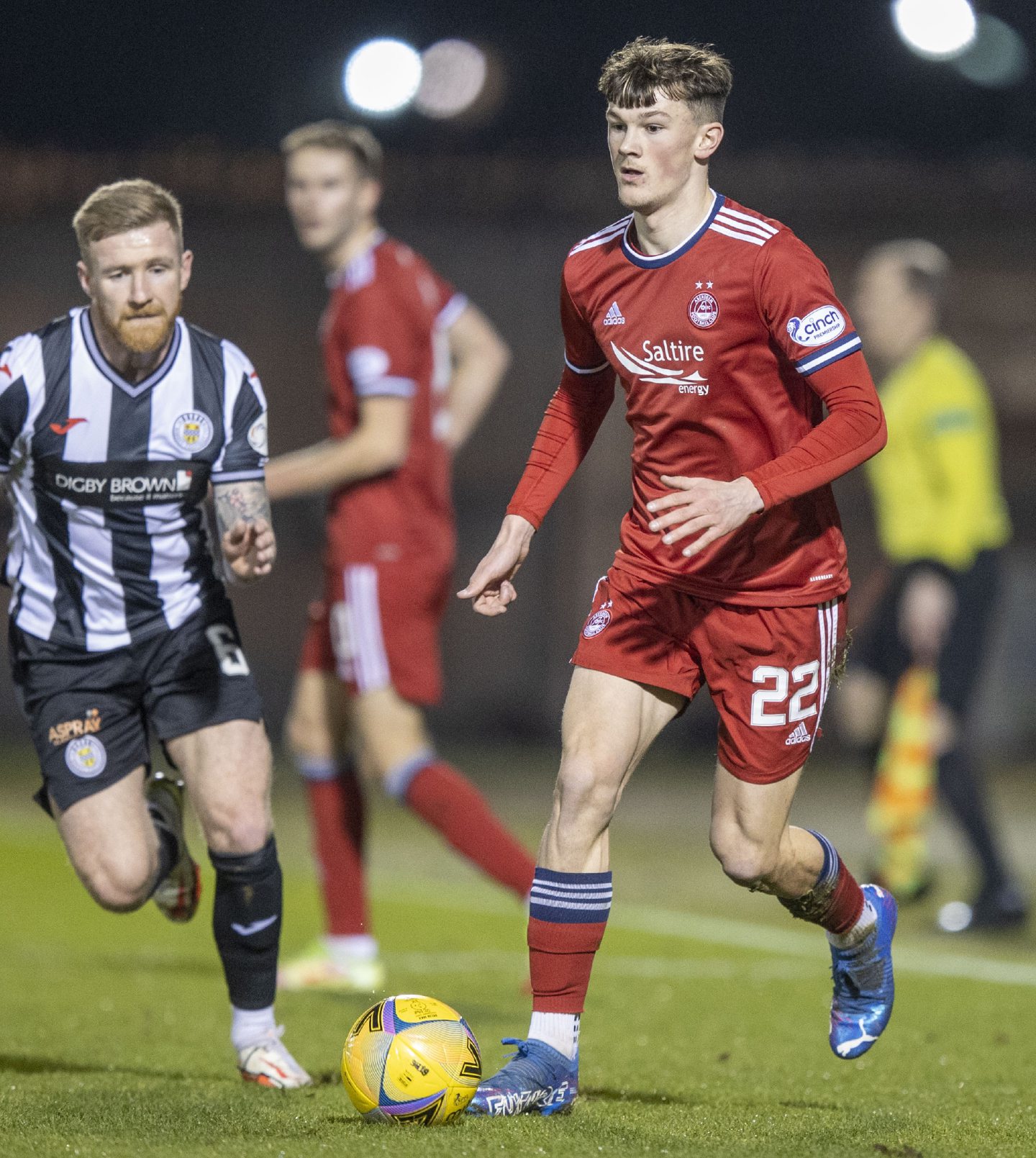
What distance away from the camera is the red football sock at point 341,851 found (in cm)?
652

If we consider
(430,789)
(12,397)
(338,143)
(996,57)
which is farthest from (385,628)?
(996,57)

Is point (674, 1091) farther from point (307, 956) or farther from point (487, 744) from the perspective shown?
point (487, 744)

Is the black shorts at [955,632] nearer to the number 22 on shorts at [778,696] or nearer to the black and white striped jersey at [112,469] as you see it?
the number 22 on shorts at [778,696]

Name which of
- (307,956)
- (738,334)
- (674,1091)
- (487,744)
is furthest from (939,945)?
(487,744)

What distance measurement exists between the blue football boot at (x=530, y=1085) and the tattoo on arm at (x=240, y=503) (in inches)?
56.4

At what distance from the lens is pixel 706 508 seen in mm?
3777

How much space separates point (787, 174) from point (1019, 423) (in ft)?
10.1

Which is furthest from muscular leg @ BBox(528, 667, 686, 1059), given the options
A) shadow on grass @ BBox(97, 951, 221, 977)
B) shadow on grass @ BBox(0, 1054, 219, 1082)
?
shadow on grass @ BBox(97, 951, 221, 977)

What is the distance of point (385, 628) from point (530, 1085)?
2.60 meters

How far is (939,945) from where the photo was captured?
7379mm

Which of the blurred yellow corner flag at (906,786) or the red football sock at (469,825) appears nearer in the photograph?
the red football sock at (469,825)

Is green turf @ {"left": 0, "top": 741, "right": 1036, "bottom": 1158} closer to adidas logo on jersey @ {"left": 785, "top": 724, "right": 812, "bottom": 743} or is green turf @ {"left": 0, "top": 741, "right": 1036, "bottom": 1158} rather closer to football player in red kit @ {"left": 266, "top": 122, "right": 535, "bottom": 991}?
football player in red kit @ {"left": 266, "top": 122, "right": 535, "bottom": 991}

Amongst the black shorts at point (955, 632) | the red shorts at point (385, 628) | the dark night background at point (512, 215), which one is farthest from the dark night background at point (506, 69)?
the red shorts at point (385, 628)

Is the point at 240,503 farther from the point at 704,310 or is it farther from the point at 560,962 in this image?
the point at 560,962
